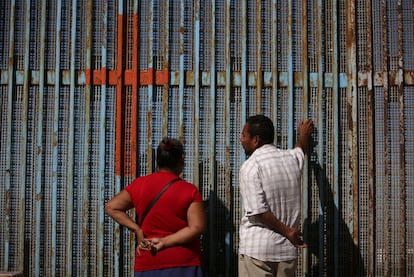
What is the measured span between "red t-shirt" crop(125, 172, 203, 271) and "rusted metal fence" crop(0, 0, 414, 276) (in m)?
0.89

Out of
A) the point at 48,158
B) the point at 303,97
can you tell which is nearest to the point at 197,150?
the point at 303,97

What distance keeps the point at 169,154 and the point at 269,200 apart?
0.63 metres

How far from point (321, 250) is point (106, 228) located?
61.6 inches

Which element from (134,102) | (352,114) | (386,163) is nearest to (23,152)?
(134,102)

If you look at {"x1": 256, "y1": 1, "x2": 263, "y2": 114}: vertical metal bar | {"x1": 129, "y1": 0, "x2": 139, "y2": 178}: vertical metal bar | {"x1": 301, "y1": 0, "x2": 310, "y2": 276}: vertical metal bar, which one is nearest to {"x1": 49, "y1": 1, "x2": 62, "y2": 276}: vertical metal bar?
{"x1": 129, "y1": 0, "x2": 139, "y2": 178}: vertical metal bar

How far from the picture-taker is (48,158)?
3898 mm

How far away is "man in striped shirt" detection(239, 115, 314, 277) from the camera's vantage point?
304cm

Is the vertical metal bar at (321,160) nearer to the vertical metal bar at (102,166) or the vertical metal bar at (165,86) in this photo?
the vertical metal bar at (165,86)

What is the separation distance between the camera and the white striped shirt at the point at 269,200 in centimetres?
304

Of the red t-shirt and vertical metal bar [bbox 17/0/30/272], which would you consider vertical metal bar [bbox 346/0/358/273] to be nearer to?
the red t-shirt

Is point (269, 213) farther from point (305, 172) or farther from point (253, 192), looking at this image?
point (305, 172)

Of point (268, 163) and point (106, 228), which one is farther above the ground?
point (268, 163)

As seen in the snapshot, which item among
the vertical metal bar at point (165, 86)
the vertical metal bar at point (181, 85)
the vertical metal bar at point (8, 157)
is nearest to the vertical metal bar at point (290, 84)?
the vertical metal bar at point (181, 85)

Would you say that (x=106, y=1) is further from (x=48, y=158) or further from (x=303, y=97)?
(x=303, y=97)
